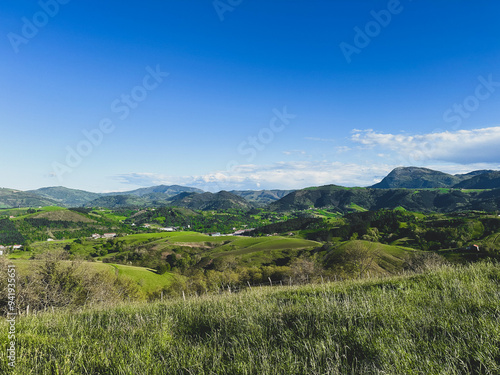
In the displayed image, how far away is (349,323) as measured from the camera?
4.34 metres

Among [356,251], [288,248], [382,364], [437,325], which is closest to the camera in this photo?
[382,364]

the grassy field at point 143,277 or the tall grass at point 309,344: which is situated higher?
the tall grass at point 309,344

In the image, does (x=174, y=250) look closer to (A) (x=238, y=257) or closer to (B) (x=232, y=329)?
(A) (x=238, y=257)

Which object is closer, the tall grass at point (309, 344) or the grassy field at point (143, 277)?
the tall grass at point (309, 344)

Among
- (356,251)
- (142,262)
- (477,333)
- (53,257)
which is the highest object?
(477,333)

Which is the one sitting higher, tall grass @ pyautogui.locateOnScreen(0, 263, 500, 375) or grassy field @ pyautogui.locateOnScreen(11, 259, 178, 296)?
tall grass @ pyautogui.locateOnScreen(0, 263, 500, 375)

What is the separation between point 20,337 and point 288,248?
138 meters

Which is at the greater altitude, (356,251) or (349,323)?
(349,323)

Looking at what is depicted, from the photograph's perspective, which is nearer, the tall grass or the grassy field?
the tall grass

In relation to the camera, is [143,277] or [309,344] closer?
[309,344]

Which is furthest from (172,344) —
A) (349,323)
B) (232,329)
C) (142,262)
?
(142,262)

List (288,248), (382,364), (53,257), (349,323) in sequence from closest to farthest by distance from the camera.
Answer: (382,364)
(349,323)
(53,257)
(288,248)

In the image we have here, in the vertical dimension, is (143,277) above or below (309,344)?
below

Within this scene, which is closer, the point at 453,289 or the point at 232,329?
the point at 232,329
